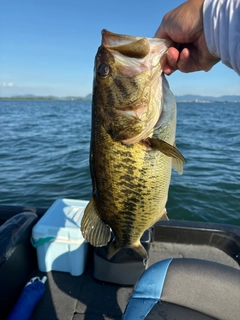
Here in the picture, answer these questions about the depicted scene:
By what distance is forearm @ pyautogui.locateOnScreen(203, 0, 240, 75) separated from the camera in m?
1.48

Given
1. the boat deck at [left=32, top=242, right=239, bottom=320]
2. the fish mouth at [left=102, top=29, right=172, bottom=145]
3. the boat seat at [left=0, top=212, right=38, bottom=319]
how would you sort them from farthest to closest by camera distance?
the boat deck at [left=32, top=242, right=239, bottom=320] → the boat seat at [left=0, top=212, right=38, bottom=319] → the fish mouth at [left=102, top=29, right=172, bottom=145]

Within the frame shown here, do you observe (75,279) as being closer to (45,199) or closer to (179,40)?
(179,40)

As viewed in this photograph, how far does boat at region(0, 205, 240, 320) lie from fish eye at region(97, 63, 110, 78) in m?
1.63

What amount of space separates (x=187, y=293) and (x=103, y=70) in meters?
1.79

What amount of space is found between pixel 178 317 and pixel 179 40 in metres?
1.96

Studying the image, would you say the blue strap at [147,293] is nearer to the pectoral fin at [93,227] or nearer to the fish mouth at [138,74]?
the pectoral fin at [93,227]

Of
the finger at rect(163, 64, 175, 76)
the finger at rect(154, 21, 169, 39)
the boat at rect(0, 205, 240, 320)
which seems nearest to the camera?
the finger at rect(154, 21, 169, 39)

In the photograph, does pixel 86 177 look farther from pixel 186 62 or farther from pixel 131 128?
pixel 131 128

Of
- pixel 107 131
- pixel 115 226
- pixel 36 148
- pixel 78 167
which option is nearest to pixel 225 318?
→ pixel 115 226

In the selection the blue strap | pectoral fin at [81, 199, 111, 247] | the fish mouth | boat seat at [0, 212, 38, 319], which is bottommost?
boat seat at [0, 212, 38, 319]

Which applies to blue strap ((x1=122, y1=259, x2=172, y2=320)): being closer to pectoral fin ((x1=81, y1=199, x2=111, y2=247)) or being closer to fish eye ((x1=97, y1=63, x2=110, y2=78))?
pectoral fin ((x1=81, y1=199, x2=111, y2=247))

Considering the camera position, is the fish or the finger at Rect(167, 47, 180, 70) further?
the finger at Rect(167, 47, 180, 70)

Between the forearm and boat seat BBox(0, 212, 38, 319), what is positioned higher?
the forearm

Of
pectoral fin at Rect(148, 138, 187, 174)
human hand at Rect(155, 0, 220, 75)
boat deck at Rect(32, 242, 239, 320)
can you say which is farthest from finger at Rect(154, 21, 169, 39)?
boat deck at Rect(32, 242, 239, 320)
